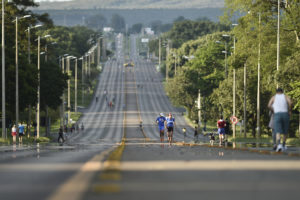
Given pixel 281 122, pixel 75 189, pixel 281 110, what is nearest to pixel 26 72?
pixel 281 122

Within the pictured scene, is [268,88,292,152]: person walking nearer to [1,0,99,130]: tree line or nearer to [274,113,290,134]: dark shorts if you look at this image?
[274,113,290,134]: dark shorts

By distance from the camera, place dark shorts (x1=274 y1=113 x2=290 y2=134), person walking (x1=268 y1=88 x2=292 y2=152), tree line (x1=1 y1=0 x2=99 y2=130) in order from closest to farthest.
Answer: person walking (x1=268 y1=88 x2=292 y2=152) → dark shorts (x1=274 y1=113 x2=290 y2=134) → tree line (x1=1 y1=0 x2=99 y2=130)

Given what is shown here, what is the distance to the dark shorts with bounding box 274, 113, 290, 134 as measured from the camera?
2466 centimetres

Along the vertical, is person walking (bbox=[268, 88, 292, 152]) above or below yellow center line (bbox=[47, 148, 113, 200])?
above

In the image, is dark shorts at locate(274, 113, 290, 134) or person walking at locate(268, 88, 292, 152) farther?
dark shorts at locate(274, 113, 290, 134)

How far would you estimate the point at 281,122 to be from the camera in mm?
24828

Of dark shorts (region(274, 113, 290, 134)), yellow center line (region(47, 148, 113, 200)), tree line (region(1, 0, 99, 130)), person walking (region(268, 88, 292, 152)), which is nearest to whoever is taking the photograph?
yellow center line (region(47, 148, 113, 200))

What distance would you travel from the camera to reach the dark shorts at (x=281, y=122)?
24.7 metres

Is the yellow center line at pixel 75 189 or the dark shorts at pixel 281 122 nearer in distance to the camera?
the yellow center line at pixel 75 189

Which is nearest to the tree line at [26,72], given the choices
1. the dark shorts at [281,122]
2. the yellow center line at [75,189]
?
the dark shorts at [281,122]

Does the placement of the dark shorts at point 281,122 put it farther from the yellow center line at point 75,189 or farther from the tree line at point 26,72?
the tree line at point 26,72

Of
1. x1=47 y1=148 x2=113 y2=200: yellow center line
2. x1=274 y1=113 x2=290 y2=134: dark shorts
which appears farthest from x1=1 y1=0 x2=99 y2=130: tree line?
x1=47 y1=148 x2=113 y2=200: yellow center line

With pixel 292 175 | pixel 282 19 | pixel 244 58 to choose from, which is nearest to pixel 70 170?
pixel 292 175

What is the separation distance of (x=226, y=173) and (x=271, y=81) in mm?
46936
